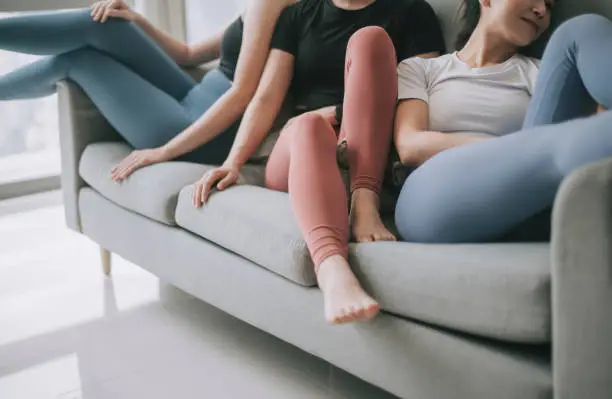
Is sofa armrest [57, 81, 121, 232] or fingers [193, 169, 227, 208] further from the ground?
fingers [193, 169, 227, 208]

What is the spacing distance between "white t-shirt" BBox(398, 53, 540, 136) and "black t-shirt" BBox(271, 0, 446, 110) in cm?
14

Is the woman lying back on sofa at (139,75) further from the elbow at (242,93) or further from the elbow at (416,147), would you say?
the elbow at (416,147)

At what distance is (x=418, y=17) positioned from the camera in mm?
1825

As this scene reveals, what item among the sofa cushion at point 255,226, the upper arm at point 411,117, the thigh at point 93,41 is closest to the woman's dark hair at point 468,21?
the upper arm at point 411,117

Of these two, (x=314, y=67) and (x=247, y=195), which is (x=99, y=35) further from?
(x=247, y=195)

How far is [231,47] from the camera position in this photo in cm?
224

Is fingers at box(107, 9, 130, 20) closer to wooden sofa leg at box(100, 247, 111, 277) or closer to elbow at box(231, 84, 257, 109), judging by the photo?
elbow at box(231, 84, 257, 109)

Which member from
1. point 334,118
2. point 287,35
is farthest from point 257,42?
point 334,118

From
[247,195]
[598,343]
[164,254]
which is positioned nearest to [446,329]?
[598,343]

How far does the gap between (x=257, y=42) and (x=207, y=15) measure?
75.1 inches

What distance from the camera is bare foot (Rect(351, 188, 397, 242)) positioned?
4.55ft

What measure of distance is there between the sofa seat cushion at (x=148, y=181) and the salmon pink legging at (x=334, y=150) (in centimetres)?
26

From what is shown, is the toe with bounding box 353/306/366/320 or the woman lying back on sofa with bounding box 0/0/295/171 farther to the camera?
the woman lying back on sofa with bounding box 0/0/295/171

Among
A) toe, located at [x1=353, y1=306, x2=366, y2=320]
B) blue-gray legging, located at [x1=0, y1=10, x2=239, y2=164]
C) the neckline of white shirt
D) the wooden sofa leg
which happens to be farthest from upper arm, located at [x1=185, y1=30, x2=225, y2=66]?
toe, located at [x1=353, y1=306, x2=366, y2=320]
